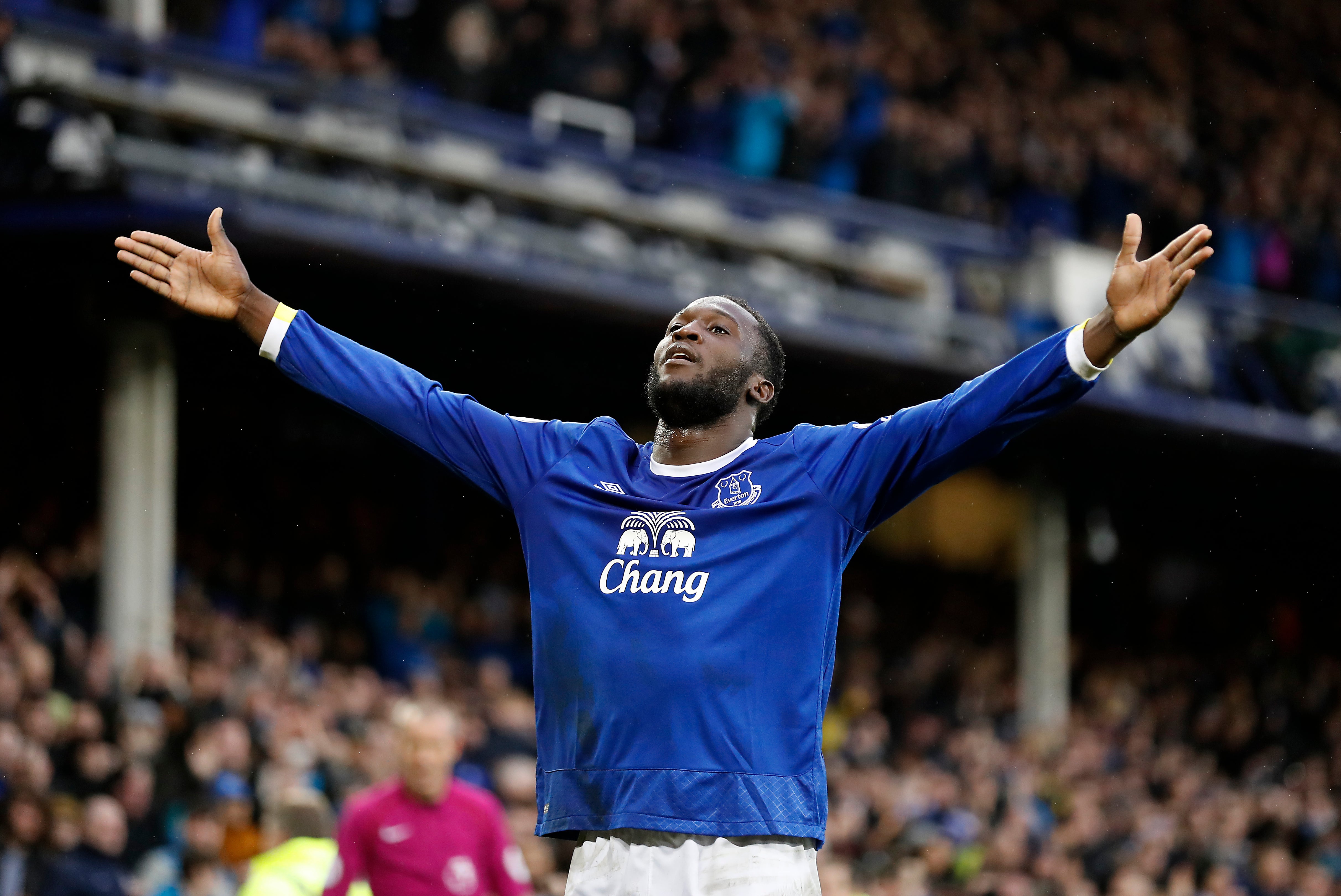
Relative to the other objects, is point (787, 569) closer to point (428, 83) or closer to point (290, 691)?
point (290, 691)

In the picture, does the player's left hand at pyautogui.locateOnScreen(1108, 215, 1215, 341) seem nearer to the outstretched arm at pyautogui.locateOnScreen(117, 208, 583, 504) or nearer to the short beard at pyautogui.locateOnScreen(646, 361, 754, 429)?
the short beard at pyautogui.locateOnScreen(646, 361, 754, 429)

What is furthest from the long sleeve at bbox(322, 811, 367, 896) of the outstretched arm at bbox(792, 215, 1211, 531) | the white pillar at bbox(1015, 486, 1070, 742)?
the white pillar at bbox(1015, 486, 1070, 742)

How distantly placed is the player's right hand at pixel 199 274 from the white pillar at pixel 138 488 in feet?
A: 26.7

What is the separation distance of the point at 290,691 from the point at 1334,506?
1434 centimetres

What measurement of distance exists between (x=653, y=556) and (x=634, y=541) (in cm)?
7

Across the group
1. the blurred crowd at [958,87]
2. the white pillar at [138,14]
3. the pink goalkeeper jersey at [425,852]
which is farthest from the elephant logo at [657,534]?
the white pillar at [138,14]

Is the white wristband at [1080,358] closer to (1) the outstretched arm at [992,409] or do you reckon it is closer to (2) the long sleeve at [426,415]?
(1) the outstretched arm at [992,409]

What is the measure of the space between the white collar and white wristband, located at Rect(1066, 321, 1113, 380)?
31.1 inches

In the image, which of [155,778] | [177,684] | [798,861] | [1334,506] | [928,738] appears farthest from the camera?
[1334,506]

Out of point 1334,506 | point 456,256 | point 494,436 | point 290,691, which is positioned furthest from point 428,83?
point 1334,506

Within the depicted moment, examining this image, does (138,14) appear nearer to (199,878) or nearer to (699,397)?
(199,878)

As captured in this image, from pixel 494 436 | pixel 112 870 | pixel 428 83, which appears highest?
pixel 428 83

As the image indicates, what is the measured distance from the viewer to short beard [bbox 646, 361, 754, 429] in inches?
176

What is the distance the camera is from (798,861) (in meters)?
4.13
